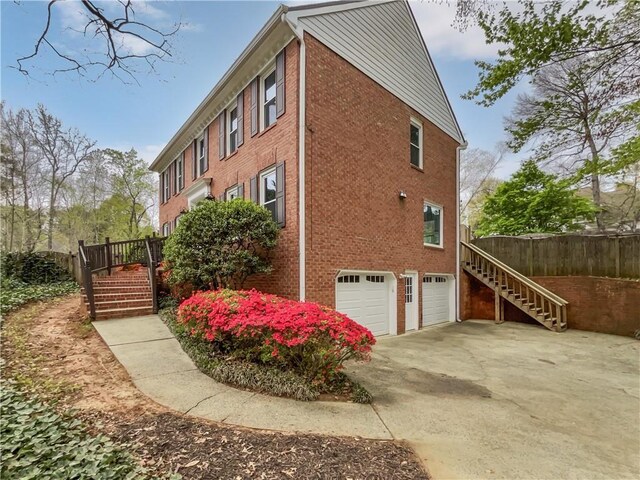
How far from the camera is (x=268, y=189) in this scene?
8508 millimetres

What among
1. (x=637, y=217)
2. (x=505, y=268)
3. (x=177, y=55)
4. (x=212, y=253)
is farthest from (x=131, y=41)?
(x=637, y=217)

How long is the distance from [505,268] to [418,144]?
519cm

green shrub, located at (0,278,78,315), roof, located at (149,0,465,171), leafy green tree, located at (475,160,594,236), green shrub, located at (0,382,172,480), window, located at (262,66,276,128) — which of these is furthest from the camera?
leafy green tree, located at (475,160,594,236)

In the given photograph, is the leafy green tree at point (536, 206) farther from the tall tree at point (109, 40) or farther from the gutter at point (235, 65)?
the tall tree at point (109, 40)

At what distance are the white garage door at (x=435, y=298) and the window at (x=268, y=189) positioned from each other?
Answer: 216 inches

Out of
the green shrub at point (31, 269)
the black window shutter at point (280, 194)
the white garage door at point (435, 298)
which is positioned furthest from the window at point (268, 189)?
the green shrub at point (31, 269)

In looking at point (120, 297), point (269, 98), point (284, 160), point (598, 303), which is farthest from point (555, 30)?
point (120, 297)

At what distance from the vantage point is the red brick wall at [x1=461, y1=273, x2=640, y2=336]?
29.3ft

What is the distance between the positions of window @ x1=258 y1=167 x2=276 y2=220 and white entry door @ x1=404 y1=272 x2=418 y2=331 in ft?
14.5

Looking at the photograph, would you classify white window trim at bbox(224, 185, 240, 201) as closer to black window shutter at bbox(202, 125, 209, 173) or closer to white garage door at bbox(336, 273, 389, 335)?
black window shutter at bbox(202, 125, 209, 173)

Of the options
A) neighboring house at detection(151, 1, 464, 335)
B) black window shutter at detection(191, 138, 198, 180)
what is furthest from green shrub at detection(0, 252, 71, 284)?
neighboring house at detection(151, 1, 464, 335)

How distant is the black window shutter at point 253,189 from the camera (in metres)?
8.63

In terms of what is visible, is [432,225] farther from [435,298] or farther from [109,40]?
[109,40]

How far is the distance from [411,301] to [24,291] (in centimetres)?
1202
